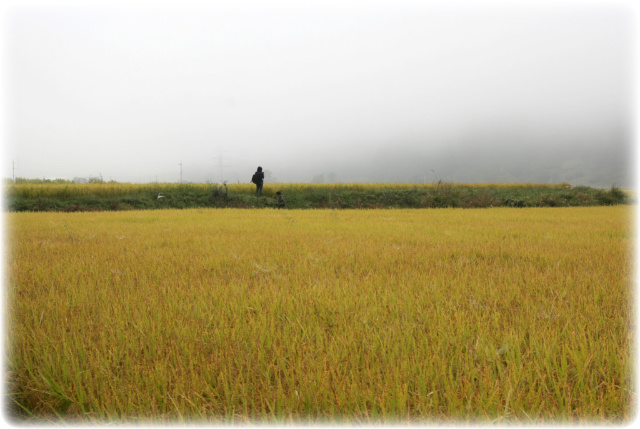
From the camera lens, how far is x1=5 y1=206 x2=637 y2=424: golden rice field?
1.19 m

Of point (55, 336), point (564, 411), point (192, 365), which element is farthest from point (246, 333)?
point (564, 411)

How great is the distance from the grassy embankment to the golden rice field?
1521 cm

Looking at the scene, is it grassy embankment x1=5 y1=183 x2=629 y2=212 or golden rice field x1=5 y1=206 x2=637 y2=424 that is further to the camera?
grassy embankment x1=5 y1=183 x2=629 y2=212

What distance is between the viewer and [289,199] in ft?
67.3

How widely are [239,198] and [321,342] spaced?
17.9 m

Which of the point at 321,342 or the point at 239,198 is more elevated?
the point at 239,198

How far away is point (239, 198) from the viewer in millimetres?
18719

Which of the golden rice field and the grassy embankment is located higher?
the grassy embankment

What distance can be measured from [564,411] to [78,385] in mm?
1881

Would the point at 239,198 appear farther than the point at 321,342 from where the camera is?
Yes

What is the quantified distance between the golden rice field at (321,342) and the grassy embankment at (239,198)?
15.2m

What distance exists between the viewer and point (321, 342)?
63.1 inches

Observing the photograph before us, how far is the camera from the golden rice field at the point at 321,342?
119cm

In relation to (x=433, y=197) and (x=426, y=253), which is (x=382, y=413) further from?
(x=433, y=197)
